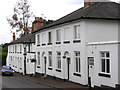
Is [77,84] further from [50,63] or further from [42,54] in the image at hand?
[42,54]

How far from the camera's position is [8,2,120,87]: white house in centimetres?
1802

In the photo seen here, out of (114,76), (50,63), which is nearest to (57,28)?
(50,63)

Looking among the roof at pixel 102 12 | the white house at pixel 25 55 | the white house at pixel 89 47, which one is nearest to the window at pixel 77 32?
the white house at pixel 89 47

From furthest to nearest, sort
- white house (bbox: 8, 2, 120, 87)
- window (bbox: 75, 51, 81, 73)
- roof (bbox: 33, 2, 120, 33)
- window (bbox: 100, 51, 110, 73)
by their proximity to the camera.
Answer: window (bbox: 75, 51, 81, 73) < roof (bbox: 33, 2, 120, 33) < window (bbox: 100, 51, 110, 73) < white house (bbox: 8, 2, 120, 87)

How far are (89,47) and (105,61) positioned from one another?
2775 millimetres

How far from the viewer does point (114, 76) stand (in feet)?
56.1

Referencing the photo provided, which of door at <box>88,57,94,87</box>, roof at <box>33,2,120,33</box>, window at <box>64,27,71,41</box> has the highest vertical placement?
roof at <box>33,2,120,33</box>

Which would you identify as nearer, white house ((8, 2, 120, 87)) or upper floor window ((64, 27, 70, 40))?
white house ((8, 2, 120, 87))

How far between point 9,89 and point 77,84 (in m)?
6.40

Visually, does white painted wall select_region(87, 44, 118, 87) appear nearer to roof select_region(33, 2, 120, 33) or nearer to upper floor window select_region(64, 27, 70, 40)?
roof select_region(33, 2, 120, 33)

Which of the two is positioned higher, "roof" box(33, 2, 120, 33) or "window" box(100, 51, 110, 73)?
"roof" box(33, 2, 120, 33)

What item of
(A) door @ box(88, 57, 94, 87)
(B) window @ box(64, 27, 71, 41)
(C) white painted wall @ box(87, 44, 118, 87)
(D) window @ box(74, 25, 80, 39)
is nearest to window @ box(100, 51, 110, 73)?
(C) white painted wall @ box(87, 44, 118, 87)

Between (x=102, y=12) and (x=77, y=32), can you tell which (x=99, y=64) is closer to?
(x=77, y=32)

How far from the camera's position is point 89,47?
20.8 m
